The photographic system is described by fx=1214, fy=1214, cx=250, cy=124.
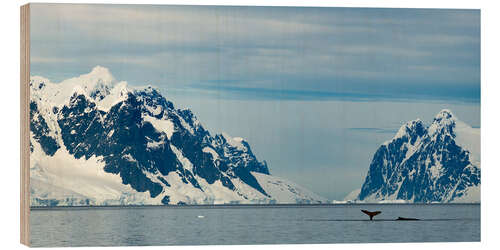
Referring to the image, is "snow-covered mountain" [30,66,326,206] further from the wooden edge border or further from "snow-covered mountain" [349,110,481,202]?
"snow-covered mountain" [349,110,481,202]

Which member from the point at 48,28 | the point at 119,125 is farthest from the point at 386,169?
the point at 48,28

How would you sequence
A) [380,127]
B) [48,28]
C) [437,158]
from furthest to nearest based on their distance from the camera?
[437,158], [380,127], [48,28]

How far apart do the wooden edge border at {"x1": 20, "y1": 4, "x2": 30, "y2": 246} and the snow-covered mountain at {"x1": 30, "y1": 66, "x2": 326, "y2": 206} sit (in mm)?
754

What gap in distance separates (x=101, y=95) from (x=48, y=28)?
27.1 ft

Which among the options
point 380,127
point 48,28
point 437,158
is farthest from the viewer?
point 437,158

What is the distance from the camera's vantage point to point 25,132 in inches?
1938

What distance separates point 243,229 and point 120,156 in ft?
22.9

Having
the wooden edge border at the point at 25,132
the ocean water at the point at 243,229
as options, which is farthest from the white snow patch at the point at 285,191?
the wooden edge border at the point at 25,132

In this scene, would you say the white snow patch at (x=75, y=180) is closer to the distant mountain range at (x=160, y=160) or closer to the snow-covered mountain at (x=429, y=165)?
the distant mountain range at (x=160, y=160)

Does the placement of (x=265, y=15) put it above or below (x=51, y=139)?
above

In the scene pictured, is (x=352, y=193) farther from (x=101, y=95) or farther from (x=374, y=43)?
(x=101, y=95)

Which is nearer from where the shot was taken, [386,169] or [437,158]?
[386,169]

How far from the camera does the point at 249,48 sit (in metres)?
55.4

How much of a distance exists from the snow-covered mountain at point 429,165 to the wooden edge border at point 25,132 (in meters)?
16.3
